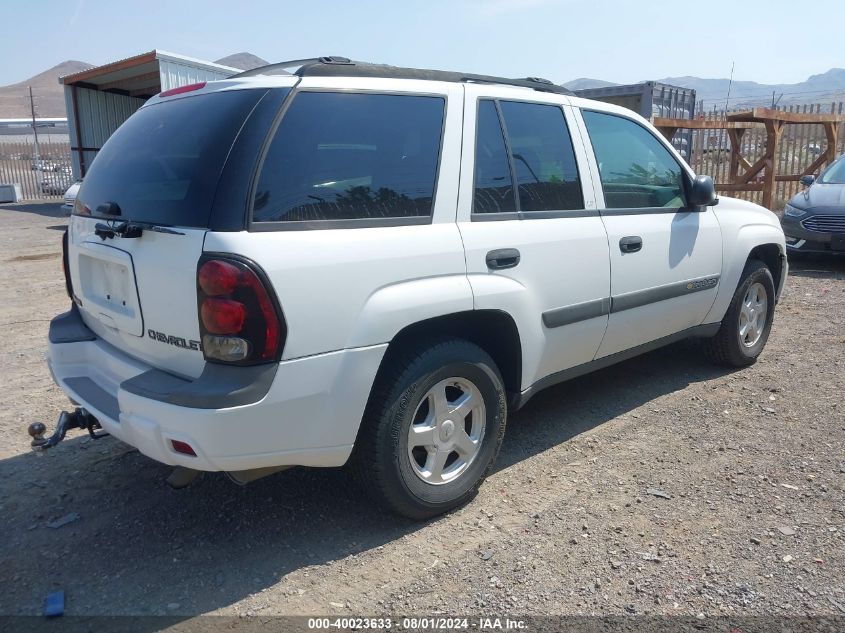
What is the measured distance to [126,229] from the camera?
281 cm

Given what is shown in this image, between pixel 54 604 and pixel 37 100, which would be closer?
pixel 54 604

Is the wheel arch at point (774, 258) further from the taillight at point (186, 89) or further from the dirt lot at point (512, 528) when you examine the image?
the taillight at point (186, 89)

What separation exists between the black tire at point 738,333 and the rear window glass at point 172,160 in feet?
12.4

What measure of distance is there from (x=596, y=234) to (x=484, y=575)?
193 centimetres

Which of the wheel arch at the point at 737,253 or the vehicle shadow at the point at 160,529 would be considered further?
the wheel arch at the point at 737,253

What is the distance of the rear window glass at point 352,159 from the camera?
2.72 meters

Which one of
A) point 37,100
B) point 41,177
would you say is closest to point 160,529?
point 41,177

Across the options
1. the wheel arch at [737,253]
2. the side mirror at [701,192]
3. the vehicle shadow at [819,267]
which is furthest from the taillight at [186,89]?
the vehicle shadow at [819,267]

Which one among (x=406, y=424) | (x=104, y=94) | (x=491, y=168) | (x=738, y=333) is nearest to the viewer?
(x=406, y=424)

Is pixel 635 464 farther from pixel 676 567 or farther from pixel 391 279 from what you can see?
pixel 391 279

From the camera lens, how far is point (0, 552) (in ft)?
10.1

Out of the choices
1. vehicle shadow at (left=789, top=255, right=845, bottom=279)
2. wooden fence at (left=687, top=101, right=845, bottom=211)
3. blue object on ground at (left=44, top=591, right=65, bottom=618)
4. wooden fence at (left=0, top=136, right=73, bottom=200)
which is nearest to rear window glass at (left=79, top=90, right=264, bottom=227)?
blue object on ground at (left=44, top=591, right=65, bottom=618)

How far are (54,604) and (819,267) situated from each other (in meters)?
9.83

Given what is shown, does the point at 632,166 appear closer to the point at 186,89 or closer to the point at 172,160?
the point at 186,89
